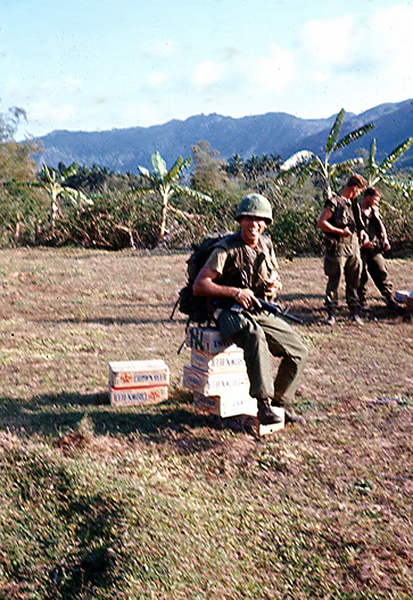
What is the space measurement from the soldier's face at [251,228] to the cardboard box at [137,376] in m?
1.52

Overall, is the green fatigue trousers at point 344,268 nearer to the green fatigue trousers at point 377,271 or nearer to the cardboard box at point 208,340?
the green fatigue trousers at point 377,271

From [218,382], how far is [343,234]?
4820 millimetres

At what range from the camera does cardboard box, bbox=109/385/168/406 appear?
236 inches

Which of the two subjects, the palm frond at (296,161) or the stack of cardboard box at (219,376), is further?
the palm frond at (296,161)

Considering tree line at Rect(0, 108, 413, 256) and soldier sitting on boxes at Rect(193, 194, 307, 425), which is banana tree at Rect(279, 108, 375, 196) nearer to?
tree line at Rect(0, 108, 413, 256)

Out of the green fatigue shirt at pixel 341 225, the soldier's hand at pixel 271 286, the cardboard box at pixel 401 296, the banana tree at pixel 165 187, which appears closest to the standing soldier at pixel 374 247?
the cardboard box at pixel 401 296

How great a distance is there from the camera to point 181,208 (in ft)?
82.0

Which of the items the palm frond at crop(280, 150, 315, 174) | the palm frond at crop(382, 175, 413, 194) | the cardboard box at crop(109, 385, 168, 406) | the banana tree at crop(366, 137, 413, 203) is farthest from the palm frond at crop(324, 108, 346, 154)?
the cardboard box at crop(109, 385, 168, 406)

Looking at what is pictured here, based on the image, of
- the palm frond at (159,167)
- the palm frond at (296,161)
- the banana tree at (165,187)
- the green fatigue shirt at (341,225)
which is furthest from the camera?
the palm frond at (159,167)

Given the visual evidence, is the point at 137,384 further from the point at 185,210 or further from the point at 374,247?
the point at 185,210

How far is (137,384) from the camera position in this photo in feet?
19.8

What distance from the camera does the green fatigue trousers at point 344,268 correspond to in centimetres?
967

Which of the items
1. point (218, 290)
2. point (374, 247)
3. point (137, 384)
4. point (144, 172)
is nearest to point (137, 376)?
point (137, 384)

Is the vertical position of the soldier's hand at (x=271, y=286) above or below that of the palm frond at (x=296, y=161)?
below
